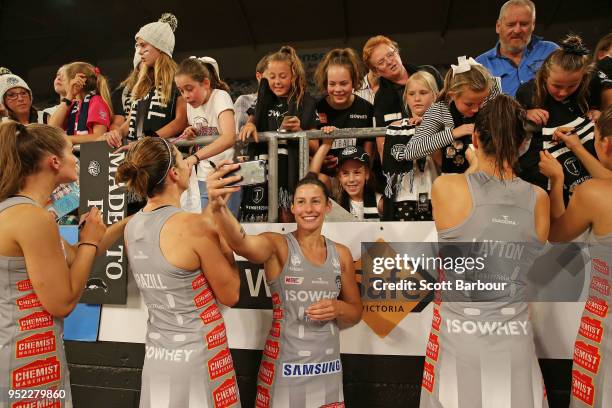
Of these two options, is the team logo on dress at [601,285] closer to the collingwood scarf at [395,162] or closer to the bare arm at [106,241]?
the collingwood scarf at [395,162]

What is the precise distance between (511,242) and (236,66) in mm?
10441

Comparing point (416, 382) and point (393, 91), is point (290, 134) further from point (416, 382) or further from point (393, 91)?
point (416, 382)

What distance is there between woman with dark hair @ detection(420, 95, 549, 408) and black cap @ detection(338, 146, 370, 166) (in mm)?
1096

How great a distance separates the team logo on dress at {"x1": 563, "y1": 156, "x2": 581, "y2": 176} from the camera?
2607 millimetres

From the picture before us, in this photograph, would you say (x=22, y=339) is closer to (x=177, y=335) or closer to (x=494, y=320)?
(x=177, y=335)

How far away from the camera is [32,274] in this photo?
1.98m

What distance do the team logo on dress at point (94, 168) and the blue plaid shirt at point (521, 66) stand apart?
283 cm

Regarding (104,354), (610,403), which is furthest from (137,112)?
(610,403)

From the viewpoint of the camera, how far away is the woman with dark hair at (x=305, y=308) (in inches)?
93.3

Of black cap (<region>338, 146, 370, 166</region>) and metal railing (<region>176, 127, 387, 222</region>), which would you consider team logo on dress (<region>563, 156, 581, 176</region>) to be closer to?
metal railing (<region>176, 127, 387, 222</region>)

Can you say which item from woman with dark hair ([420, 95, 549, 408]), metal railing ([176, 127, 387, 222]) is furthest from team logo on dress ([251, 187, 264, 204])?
woman with dark hair ([420, 95, 549, 408])

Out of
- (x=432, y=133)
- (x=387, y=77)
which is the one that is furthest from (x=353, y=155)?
(x=387, y=77)

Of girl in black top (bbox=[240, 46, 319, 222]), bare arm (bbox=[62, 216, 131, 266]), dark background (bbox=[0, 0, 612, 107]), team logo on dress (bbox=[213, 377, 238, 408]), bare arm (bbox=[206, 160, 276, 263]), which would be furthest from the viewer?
dark background (bbox=[0, 0, 612, 107])

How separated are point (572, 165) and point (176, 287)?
2.14 meters
